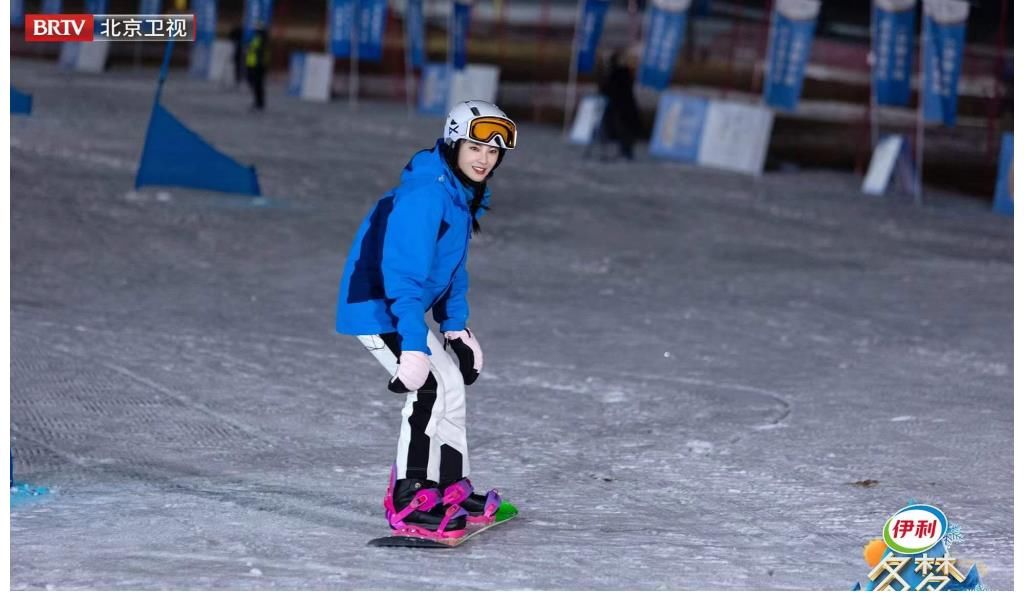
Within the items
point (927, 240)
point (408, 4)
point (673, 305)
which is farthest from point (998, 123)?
point (673, 305)

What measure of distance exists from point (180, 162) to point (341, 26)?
14.1 metres

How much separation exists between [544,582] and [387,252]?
112 cm

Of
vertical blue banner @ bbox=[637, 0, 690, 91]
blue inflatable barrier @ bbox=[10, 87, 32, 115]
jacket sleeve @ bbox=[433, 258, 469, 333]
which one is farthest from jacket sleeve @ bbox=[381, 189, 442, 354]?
vertical blue banner @ bbox=[637, 0, 690, 91]

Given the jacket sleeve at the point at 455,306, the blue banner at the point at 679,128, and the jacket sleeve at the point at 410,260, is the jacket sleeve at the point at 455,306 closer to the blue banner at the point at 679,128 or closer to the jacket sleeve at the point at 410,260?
the jacket sleeve at the point at 410,260

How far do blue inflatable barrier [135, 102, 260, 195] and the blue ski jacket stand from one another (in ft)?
27.3

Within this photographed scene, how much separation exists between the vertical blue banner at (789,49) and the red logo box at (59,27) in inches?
565

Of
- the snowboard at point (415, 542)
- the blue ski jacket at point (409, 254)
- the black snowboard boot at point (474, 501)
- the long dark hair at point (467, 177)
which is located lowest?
the snowboard at point (415, 542)

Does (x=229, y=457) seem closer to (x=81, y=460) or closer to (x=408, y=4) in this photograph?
(x=81, y=460)

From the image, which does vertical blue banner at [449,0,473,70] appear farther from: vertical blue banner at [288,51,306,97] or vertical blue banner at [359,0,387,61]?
vertical blue banner at [288,51,306,97]

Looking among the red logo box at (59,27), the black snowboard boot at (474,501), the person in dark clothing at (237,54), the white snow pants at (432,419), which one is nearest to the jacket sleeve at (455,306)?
the white snow pants at (432,419)

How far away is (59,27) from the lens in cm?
499

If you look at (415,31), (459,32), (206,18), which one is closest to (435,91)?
(459,32)

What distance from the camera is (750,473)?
6070 millimetres

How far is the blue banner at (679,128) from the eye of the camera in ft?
65.0
